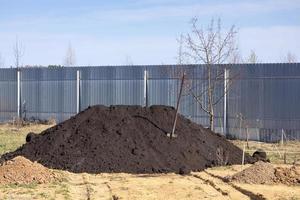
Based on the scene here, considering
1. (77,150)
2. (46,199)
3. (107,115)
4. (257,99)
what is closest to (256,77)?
(257,99)

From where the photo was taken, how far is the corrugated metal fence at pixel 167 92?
2433cm

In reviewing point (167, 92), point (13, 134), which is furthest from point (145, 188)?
Answer: point (13, 134)

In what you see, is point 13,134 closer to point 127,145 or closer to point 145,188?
point 127,145

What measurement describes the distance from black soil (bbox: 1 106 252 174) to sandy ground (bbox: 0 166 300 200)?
A: 1.00 m

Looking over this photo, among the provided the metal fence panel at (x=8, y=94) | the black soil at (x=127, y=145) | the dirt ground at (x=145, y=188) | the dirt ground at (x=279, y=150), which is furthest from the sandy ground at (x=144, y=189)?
the metal fence panel at (x=8, y=94)

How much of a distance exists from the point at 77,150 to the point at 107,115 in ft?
6.65

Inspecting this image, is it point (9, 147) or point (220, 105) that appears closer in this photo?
point (9, 147)

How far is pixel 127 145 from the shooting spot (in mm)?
16438

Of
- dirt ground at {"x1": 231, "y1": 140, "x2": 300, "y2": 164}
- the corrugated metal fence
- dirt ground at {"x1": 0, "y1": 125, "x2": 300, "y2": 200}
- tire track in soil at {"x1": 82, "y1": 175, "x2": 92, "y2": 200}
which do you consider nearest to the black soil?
dirt ground at {"x1": 0, "y1": 125, "x2": 300, "y2": 200}

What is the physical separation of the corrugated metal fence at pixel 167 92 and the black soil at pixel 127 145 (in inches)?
201

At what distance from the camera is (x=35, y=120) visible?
31844mm

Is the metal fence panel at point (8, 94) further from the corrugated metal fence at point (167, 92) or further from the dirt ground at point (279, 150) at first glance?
the dirt ground at point (279, 150)

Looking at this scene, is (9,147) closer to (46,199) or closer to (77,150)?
(77,150)

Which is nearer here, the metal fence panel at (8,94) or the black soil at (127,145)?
the black soil at (127,145)
